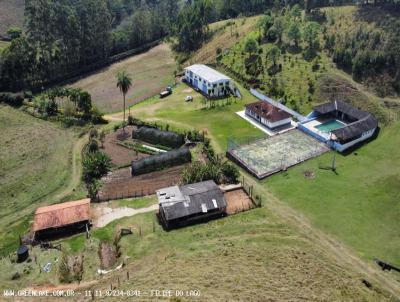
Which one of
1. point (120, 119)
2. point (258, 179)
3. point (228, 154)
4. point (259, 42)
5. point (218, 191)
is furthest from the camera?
point (259, 42)

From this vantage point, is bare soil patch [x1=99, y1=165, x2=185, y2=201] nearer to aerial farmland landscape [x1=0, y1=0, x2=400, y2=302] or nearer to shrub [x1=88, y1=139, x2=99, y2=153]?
aerial farmland landscape [x1=0, y1=0, x2=400, y2=302]

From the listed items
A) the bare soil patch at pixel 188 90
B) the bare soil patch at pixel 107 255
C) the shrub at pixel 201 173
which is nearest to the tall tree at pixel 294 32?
the bare soil patch at pixel 188 90

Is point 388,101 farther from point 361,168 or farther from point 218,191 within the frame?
point 218,191

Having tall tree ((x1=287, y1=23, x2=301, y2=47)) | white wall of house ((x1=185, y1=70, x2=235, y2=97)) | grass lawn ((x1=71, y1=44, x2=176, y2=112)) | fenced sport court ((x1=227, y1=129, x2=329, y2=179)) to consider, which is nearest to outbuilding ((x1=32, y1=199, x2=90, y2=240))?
fenced sport court ((x1=227, y1=129, x2=329, y2=179))

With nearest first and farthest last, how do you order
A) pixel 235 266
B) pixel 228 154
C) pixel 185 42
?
1. pixel 235 266
2. pixel 228 154
3. pixel 185 42

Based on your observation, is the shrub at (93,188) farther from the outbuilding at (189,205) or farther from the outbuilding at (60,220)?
the outbuilding at (189,205)

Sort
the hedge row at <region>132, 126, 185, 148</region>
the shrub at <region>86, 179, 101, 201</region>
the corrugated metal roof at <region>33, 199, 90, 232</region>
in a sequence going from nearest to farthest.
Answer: the corrugated metal roof at <region>33, 199, 90, 232</region>, the shrub at <region>86, 179, 101, 201</region>, the hedge row at <region>132, 126, 185, 148</region>

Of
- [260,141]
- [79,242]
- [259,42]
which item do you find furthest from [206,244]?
[259,42]
